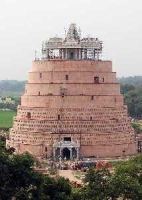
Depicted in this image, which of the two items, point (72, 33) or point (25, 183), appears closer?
point (25, 183)

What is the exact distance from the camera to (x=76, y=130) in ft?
210

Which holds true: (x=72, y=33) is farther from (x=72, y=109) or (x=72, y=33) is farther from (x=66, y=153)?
(x=66, y=153)

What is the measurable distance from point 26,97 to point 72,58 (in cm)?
649

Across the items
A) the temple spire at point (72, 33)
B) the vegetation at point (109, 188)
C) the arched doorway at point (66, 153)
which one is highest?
the temple spire at point (72, 33)

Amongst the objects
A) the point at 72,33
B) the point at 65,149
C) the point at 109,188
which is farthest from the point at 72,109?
the point at 109,188

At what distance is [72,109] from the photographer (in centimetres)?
6494

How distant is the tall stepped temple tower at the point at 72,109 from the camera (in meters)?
63.9

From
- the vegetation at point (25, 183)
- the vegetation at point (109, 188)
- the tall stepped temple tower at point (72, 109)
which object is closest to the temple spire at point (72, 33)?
the tall stepped temple tower at point (72, 109)

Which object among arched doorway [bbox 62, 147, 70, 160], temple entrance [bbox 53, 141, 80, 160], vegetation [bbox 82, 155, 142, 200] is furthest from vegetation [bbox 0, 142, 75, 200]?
arched doorway [bbox 62, 147, 70, 160]

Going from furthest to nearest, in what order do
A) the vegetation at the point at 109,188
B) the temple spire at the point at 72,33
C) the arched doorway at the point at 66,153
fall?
1. the temple spire at the point at 72,33
2. the arched doorway at the point at 66,153
3. the vegetation at the point at 109,188

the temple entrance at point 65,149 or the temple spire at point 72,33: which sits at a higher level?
the temple spire at point 72,33

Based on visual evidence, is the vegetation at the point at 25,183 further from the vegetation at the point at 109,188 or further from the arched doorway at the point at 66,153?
the arched doorway at the point at 66,153

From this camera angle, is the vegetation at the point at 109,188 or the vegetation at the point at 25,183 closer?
the vegetation at the point at 25,183

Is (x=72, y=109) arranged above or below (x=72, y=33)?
below
